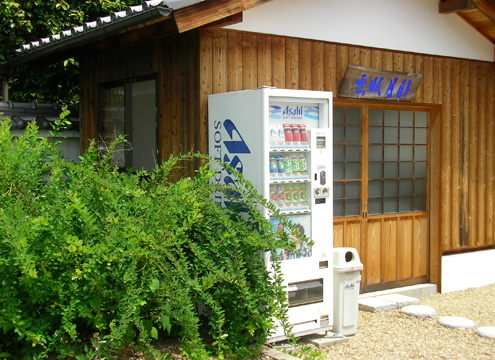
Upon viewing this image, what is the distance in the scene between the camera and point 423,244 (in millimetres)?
9164

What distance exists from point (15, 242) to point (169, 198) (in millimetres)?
1365

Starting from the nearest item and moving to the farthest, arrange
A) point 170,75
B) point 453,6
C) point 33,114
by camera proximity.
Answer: point 170,75, point 453,6, point 33,114

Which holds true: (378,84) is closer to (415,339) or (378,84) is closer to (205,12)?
(205,12)

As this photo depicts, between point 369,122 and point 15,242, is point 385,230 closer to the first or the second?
point 369,122

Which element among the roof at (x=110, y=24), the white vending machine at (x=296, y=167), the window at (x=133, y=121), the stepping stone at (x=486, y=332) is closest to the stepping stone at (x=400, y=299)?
the stepping stone at (x=486, y=332)

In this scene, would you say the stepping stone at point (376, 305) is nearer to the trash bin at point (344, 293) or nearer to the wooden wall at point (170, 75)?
the trash bin at point (344, 293)

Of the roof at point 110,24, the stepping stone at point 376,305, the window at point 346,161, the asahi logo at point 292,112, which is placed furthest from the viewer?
the window at point 346,161

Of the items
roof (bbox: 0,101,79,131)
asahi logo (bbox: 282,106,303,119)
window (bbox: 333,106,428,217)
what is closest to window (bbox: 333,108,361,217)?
window (bbox: 333,106,428,217)

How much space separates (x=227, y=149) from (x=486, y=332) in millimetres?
3538

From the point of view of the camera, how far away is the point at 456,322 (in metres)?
7.41

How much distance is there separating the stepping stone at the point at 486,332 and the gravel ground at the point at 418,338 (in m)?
0.06

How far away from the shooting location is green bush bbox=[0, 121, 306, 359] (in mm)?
4871

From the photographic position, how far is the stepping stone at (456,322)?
731 centimetres

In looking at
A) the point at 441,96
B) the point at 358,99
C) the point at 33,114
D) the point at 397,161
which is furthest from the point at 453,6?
the point at 33,114
